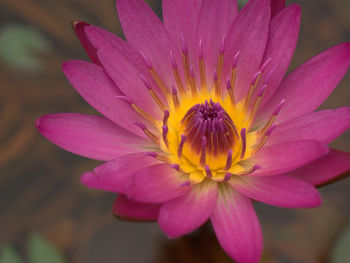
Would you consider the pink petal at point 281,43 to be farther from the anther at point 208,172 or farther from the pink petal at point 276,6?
the anther at point 208,172

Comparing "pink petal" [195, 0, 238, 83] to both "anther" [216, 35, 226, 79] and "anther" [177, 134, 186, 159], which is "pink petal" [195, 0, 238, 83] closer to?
"anther" [216, 35, 226, 79]

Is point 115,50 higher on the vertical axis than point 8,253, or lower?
higher

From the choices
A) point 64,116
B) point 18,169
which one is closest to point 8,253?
point 18,169

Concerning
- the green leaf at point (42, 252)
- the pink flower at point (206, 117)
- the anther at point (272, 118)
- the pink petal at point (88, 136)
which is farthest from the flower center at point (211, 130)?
the green leaf at point (42, 252)

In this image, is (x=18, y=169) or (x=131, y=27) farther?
(x=18, y=169)

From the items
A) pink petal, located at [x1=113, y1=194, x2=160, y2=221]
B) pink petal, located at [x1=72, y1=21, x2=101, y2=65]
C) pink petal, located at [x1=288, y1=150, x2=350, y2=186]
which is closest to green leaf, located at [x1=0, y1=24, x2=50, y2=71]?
pink petal, located at [x1=72, y1=21, x2=101, y2=65]

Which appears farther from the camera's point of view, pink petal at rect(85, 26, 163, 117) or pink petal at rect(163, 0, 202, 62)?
pink petal at rect(163, 0, 202, 62)

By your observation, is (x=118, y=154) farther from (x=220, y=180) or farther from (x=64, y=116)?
(x=220, y=180)

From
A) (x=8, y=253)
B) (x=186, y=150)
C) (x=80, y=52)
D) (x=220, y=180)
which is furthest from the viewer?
(x=80, y=52)
